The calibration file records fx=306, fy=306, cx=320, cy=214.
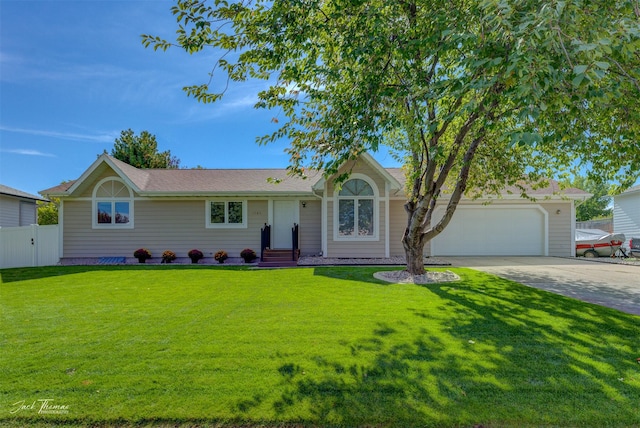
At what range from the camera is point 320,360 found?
142 inches

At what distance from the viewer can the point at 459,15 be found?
4.57 metres

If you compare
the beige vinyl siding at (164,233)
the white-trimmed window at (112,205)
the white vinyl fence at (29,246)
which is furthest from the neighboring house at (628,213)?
the white vinyl fence at (29,246)

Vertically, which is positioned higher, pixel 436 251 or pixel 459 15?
pixel 459 15

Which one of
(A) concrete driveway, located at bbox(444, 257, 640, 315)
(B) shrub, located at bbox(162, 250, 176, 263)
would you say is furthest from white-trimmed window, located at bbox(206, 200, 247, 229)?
(A) concrete driveway, located at bbox(444, 257, 640, 315)

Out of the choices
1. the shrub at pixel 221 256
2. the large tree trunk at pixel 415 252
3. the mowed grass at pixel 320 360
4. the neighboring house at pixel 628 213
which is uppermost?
the neighboring house at pixel 628 213

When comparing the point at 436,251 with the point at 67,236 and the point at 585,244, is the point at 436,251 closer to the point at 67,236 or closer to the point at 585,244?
the point at 585,244

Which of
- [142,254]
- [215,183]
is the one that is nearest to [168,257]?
[142,254]

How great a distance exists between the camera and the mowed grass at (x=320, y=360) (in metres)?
2.66

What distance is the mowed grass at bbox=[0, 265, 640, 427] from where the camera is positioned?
2658 mm

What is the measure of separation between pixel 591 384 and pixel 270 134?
5.27 metres

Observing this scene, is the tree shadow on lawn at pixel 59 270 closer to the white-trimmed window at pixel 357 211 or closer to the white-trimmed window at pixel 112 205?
the white-trimmed window at pixel 112 205

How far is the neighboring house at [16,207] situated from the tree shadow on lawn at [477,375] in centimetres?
2263

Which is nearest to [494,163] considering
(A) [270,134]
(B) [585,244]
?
(A) [270,134]

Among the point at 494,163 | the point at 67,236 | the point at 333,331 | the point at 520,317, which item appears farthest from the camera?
the point at 67,236
